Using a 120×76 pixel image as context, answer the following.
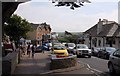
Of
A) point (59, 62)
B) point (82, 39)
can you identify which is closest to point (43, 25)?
point (82, 39)

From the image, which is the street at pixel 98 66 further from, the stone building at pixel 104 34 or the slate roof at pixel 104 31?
the slate roof at pixel 104 31

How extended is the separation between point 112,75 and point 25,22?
46.1m

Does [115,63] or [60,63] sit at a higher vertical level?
[115,63]

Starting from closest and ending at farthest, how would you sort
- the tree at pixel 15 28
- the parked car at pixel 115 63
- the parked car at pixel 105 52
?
1. the parked car at pixel 115 63
2. the parked car at pixel 105 52
3. the tree at pixel 15 28

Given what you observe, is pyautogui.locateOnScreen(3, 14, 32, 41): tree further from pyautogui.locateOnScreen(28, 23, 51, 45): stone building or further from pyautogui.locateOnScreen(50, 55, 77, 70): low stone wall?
pyautogui.locateOnScreen(28, 23, 51, 45): stone building

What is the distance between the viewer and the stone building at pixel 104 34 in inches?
2539

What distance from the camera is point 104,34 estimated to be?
6619cm

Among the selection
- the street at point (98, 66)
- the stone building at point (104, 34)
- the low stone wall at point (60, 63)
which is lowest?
the street at point (98, 66)

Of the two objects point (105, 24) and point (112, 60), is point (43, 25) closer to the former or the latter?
point (105, 24)

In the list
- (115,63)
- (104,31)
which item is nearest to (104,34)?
(104,31)

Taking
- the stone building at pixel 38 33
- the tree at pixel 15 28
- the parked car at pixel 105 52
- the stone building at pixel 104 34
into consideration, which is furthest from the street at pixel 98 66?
the stone building at pixel 38 33

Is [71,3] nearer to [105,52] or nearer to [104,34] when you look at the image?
[105,52]

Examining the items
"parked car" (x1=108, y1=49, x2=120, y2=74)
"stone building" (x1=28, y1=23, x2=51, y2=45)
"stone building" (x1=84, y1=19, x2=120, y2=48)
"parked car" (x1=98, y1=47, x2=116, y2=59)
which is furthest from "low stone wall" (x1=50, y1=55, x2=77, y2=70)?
"stone building" (x1=28, y1=23, x2=51, y2=45)

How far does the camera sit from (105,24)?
229 ft
